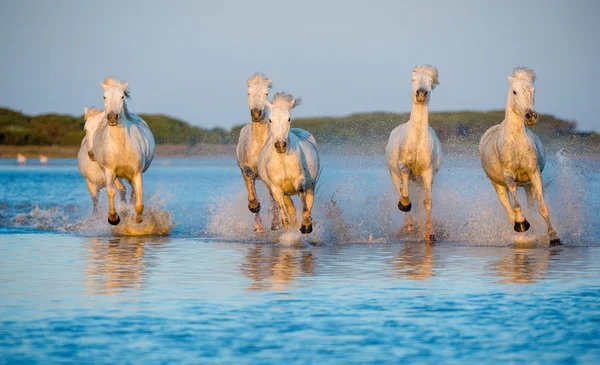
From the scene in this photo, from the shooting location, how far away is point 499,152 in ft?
51.9

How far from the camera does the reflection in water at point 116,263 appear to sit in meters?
11.7

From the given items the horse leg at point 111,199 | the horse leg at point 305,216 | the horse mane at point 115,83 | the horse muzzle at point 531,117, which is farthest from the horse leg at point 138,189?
the horse muzzle at point 531,117

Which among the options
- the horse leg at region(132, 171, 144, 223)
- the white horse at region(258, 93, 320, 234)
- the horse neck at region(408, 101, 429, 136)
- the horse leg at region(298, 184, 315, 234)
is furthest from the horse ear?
the horse leg at region(132, 171, 144, 223)

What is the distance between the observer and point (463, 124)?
147 ft

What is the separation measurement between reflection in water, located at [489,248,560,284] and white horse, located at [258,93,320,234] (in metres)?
2.94

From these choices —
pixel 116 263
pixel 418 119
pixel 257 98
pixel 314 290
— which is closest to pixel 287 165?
pixel 257 98

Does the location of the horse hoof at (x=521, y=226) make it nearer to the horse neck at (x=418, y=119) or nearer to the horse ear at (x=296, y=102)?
the horse neck at (x=418, y=119)

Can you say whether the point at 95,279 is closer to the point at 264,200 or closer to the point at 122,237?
the point at 122,237

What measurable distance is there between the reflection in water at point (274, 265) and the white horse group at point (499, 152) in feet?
8.76

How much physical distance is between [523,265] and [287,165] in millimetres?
3708

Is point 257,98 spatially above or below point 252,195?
above

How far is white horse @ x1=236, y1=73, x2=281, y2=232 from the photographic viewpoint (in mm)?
16891

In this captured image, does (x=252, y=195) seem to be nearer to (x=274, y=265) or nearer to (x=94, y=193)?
(x=94, y=193)

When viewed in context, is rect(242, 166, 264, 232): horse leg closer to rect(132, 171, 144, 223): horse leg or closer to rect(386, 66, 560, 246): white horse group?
rect(132, 171, 144, 223): horse leg
